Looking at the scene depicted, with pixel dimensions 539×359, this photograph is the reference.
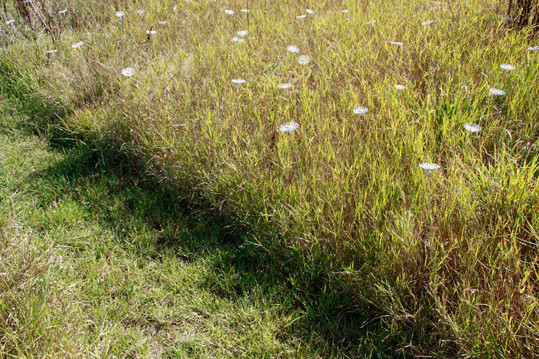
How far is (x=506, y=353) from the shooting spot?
141 cm

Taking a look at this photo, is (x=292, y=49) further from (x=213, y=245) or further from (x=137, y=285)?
(x=137, y=285)

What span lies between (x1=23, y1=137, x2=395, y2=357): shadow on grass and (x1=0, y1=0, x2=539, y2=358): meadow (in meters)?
0.02

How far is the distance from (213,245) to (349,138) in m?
0.98

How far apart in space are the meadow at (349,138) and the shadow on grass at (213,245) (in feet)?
0.08

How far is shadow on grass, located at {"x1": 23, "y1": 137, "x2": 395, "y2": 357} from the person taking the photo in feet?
5.93

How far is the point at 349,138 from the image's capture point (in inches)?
89.9

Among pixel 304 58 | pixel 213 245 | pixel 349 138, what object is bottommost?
pixel 213 245

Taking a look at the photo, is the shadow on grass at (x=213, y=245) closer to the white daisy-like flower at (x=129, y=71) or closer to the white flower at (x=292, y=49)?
the white daisy-like flower at (x=129, y=71)

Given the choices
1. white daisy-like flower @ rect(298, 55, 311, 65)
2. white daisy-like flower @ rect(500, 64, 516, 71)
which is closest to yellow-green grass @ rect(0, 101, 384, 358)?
white daisy-like flower @ rect(298, 55, 311, 65)

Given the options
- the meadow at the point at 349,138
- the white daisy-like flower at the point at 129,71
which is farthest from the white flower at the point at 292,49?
the white daisy-like flower at the point at 129,71

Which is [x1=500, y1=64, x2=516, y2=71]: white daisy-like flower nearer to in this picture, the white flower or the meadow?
the meadow

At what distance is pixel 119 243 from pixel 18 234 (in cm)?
51

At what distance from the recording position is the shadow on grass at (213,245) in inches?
71.1

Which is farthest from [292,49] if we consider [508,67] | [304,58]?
[508,67]
